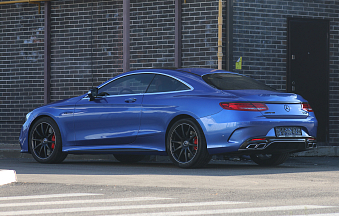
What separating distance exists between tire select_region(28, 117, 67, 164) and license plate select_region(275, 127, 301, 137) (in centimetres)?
367

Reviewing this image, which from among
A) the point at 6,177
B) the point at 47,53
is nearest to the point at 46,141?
the point at 6,177

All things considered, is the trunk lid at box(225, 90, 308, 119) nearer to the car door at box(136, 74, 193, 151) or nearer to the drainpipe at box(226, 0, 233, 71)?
the car door at box(136, 74, 193, 151)

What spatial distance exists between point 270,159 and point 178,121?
76.6 inches

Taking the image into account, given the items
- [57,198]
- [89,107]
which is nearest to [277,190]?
[57,198]

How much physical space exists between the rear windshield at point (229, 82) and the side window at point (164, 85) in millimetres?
408

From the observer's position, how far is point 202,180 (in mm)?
8000

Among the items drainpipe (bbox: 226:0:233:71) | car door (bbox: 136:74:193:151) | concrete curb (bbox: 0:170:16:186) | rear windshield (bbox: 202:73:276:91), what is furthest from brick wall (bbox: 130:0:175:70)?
concrete curb (bbox: 0:170:16:186)

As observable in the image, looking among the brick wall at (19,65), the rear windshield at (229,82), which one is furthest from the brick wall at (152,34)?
the rear windshield at (229,82)

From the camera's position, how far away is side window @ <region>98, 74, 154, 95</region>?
402 inches

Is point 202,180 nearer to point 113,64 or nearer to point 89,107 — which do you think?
point 89,107

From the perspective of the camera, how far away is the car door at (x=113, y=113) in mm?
10016

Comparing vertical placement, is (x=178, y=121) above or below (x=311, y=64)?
below

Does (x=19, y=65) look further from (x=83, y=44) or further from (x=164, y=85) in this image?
(x=164, y=85)

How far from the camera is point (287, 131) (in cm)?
933
